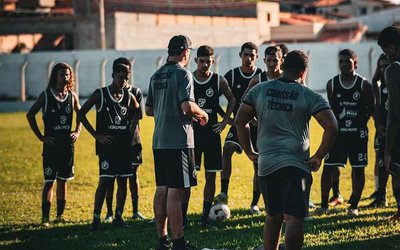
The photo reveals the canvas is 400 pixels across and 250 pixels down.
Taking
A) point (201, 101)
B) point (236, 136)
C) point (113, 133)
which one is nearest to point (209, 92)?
point (201, 101)

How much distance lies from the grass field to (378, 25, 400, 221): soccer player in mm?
1213

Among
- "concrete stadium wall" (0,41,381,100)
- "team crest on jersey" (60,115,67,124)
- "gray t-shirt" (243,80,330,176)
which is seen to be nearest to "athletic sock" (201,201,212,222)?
"team crest on jersey" (60,115,67,124)

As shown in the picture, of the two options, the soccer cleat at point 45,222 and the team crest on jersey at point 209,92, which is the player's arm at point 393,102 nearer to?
the team crest on jersey at point 209,92

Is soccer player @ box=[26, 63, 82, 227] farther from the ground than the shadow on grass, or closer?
farther from the ground

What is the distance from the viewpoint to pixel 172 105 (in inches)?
390

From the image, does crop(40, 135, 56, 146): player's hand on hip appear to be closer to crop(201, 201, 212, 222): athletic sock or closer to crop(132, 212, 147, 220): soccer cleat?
crop(132, 212, 147, 220): soccer cleat

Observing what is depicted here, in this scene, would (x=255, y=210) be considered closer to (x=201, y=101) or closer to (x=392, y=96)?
(x=201, y=101)

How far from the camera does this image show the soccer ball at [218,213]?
12172 millimetres

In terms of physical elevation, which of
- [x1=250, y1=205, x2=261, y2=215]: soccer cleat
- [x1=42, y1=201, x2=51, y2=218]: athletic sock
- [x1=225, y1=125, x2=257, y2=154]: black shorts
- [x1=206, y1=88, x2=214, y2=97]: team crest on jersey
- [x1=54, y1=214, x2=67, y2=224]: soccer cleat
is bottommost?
Result: [x1=54, y1=214, x2=67, y2=224]: soccer cleat

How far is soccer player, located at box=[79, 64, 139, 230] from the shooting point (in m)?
12.4

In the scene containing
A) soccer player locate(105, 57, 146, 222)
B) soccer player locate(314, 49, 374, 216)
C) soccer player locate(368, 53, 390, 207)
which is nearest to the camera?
soccer player locate(105, 57, 146, 222)

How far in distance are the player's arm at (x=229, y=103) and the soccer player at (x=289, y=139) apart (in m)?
3.67

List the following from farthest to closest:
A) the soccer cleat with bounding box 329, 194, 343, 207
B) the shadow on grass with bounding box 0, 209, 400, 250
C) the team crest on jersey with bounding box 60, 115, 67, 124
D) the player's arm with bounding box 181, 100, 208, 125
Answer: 1. the soccer cleat with bounding box 329, 194, 343, 207
2. the team crest on jersey with bounding box 60, 115, 67, 124
3. the shadow on grass with bounding box 0, 209, 400, 250
4. the player's arm with bounding box 181, 100, 208, 125

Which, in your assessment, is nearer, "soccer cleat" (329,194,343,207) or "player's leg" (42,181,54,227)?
"player's leg" (42,181,54,227)
